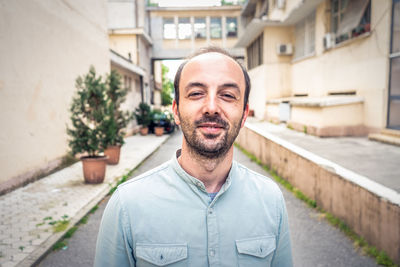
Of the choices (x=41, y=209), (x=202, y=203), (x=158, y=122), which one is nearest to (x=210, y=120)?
(x=202, y=203)

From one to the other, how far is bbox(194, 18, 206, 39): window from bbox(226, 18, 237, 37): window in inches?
84.5

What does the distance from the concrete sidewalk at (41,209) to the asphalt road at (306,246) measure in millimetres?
248

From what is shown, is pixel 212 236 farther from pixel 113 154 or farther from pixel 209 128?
pixel 113 154

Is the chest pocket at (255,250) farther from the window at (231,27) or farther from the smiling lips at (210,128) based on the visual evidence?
the window at (231,27)

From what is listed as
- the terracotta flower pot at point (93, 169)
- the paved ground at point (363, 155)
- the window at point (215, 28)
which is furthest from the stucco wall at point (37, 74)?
the window at point (215, 28)

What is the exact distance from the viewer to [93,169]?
6887 millimetres

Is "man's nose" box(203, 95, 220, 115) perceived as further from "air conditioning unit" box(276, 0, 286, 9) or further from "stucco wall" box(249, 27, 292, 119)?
"stucco wall" box(249, 27, 292, 119)

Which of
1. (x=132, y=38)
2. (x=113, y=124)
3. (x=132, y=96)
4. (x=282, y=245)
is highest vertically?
(x=132, y=38)

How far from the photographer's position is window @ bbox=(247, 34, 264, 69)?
63.4 feet

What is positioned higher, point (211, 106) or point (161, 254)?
point (211, 106)

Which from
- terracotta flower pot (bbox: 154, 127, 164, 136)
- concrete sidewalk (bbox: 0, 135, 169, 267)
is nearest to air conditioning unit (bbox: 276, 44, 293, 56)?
terracotta flower pot (bbox: 154, 127, 164, 136)

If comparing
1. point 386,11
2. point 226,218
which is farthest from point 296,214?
point 386,11

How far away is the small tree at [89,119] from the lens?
6879mm

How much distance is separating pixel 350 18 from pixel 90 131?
10034 millimetres
